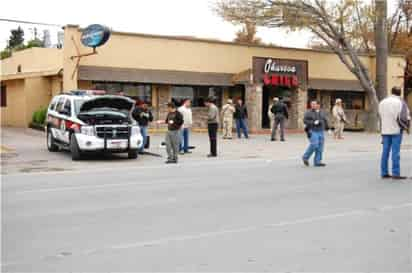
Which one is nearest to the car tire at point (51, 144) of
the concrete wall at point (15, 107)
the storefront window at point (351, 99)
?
the concrete wall at point (15, 107)

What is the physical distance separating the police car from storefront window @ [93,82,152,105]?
33.7ft

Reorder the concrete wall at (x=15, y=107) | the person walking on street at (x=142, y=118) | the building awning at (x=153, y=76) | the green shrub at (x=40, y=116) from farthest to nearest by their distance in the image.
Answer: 1. the concrete wall at (x=15, y=107)
2. the green shrub at (x=40, y=116)
3. the building awning at (x=153, y=76)
4. the person walking on street at (x=142, y=118)

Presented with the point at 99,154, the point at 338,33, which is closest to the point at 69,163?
the point at 99,154

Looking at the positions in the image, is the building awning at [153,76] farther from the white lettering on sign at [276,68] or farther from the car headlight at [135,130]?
the car headlight at [135,130]

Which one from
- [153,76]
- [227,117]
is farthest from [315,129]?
[153,76]

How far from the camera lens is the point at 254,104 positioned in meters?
31.2

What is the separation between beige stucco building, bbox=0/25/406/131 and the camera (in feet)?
90.9

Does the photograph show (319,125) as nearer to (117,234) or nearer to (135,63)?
(117,234)

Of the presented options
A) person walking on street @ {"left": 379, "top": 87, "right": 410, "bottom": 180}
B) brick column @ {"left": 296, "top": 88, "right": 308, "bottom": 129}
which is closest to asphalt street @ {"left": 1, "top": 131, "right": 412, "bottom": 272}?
person walking on street @ {"left": 379, "top": 87, "right": 410, "bottom": 180}

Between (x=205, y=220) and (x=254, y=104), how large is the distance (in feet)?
77.5

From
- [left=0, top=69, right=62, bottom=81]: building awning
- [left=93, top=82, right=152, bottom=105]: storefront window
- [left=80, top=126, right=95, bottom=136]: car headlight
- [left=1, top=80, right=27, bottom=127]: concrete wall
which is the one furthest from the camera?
[left=1, top=80, right=27, bottom=127]: concrete wall

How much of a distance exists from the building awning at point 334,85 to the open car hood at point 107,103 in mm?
19069

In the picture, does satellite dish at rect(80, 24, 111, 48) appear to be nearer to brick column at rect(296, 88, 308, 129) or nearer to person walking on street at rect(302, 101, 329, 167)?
person walking on street at rect(302, 101, 329, 167)

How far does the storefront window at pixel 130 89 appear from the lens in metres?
28.6
